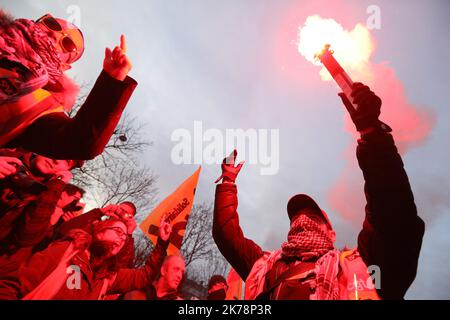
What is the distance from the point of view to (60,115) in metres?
2.14

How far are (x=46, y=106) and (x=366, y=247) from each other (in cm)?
298

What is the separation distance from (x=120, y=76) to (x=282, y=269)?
245 cm

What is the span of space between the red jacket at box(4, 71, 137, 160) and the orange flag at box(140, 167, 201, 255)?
11.9 ft

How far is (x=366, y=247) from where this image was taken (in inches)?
95.8

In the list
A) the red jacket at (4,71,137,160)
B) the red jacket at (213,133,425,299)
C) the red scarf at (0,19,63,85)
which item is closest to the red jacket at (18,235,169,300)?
the red jacket at (4,71,137,160)

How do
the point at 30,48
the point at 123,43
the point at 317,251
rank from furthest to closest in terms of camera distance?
the point at 317,251 → the point at 30,48 → the point at 123,43

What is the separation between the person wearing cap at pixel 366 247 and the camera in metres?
2.17

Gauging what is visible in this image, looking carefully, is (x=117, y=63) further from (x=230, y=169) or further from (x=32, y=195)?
(x=32, y=195)

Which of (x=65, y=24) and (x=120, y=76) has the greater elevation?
(x=65, y=24)

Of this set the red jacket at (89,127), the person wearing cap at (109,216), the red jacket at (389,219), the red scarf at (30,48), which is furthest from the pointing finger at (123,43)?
the person wearing cap at (109,216)

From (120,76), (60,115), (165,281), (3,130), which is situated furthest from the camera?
(165,281)

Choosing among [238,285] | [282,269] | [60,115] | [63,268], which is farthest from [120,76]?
[238,285]

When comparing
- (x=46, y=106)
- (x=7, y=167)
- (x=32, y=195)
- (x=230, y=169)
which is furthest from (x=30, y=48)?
(x=230, y=169)
